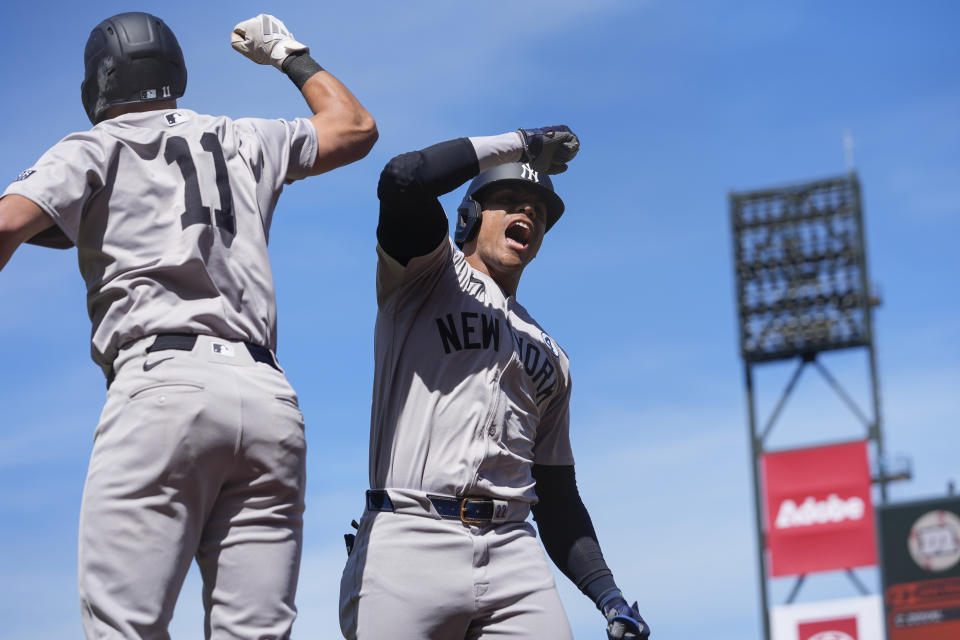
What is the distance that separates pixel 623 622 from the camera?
16.0 ft

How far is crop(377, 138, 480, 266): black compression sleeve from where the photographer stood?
4445mm

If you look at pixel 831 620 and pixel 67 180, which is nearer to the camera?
pixel 67 180

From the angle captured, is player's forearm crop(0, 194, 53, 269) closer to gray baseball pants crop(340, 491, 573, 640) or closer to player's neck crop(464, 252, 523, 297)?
gray baseball pants crop(340, 491, 573, 640)

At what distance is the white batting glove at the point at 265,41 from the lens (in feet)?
14.2

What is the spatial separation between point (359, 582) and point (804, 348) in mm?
37035

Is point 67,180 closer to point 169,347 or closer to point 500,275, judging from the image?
point 169,347

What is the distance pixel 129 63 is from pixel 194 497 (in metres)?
1.27

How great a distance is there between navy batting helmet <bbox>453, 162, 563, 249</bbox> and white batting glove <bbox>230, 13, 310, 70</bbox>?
1196 millimetres

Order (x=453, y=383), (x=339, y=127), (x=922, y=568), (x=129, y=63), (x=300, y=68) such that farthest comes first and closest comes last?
(x=922, y=568) → (x=453, y=383) → (x=300, y=68) → (x=339, y=127) → (x=129, y=63)

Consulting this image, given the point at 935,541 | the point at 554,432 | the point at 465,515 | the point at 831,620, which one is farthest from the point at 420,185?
the point at 831,620

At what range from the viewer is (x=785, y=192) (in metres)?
42.3

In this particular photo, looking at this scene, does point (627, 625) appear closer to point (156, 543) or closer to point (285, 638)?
point (285, 638)

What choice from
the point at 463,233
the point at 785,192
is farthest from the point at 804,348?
the point at 463,233

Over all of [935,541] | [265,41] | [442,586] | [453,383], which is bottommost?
[935,541]
